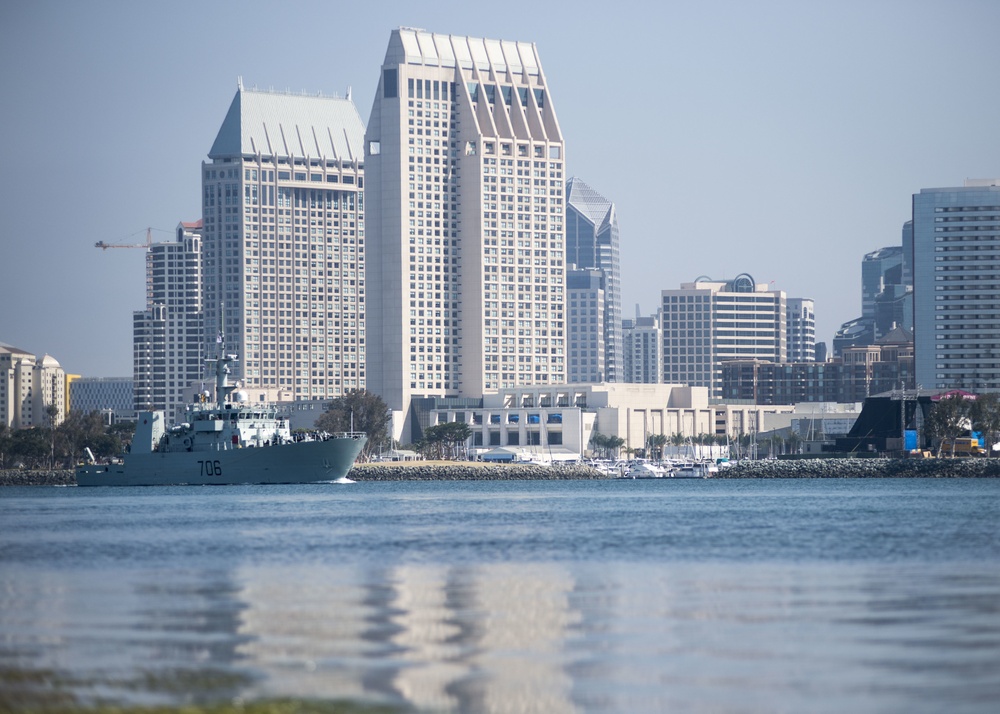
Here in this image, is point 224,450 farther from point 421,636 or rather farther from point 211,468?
point 421,636

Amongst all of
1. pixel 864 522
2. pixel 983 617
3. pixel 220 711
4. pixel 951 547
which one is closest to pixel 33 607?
pixel 220 711

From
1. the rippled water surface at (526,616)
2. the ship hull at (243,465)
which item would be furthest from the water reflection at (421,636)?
the ship hull at (243,465)

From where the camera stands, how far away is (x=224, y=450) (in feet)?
528

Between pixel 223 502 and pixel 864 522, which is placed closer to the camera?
pixel 864 522

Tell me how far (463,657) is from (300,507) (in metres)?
80.3

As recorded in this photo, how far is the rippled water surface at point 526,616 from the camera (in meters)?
28.4

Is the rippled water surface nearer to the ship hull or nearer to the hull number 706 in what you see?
the ship hull

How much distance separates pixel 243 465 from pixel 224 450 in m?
2.59

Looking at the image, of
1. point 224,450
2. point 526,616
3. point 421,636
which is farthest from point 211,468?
point 421,636

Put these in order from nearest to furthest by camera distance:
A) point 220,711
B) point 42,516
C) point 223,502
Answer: point 220,711, point 42,516, point 223,502

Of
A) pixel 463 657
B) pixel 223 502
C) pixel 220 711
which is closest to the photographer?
pixel 220 711

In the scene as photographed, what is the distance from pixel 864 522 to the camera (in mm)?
80000

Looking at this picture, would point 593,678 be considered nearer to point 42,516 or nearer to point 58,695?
point 58,695

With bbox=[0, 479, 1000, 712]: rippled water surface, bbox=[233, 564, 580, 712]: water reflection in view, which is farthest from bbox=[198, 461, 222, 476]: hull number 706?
bbox=[233, 564, 580, 712]: water reflection
